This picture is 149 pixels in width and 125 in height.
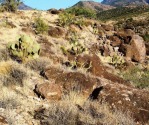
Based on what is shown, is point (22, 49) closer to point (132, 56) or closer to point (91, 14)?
point (132, 56)

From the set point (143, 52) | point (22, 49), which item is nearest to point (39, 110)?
point (22, 49)

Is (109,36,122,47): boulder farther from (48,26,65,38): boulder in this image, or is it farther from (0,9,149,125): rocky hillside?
(0,9,149,125): rocky hillside

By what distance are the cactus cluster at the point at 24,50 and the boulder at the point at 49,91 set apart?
3.70 m

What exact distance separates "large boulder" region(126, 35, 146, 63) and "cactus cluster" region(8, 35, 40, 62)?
1042 centimetres

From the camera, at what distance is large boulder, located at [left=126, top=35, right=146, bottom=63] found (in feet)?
75.5

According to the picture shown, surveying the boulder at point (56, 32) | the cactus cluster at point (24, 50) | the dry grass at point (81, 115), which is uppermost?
the boulder at point (56, 32)

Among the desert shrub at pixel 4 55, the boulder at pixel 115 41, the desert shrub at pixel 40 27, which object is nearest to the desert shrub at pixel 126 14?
the boulder at pixel 115 41

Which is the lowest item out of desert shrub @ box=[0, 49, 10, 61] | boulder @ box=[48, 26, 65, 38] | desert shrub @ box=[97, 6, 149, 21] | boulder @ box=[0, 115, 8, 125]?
boulder @ box=[0, 115, 8, 125]

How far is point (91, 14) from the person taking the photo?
42.3 m

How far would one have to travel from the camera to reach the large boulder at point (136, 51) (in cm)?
2300

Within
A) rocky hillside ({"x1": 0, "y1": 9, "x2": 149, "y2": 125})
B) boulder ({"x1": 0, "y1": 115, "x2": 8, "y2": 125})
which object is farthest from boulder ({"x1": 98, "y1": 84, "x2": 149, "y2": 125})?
boulder ({"x1": 0, "y1": 115, "x2": 8, "y2": 125})

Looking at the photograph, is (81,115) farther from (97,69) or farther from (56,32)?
(56,32)

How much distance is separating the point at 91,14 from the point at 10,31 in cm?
2350

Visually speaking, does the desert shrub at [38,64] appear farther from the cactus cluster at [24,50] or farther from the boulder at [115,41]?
the boulder at [115,41]
